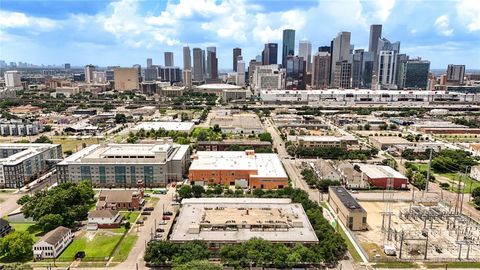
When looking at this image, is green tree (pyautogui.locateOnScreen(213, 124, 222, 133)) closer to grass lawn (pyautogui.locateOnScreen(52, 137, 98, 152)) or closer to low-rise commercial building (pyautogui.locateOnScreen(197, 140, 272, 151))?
low-rise commercial building (pyautogui.locateOnScreen(197, 140, 272, 151))

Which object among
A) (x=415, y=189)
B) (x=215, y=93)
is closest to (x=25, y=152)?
(x=415, y=189)

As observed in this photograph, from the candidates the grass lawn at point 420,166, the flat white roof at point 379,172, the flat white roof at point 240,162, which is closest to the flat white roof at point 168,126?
the flat white roof at point 240,162

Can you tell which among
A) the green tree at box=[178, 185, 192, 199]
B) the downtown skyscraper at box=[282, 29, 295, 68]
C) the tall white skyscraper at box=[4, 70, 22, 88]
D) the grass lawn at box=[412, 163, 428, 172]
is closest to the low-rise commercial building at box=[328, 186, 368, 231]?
the green tree at box=[178, 185, 192, 199]

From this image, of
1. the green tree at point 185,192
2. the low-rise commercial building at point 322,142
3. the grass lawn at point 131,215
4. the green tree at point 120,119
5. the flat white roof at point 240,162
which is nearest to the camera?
the grass lawn at point 131,215

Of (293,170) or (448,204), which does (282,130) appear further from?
(448,204)

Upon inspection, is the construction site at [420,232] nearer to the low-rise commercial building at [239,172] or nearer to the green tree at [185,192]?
the low-rise commercial building at [239,172]

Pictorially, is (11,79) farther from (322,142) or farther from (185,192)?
(185,192)

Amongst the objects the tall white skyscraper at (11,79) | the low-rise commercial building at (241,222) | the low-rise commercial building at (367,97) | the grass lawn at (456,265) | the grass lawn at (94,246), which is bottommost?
the grass lawn at (456,265)
